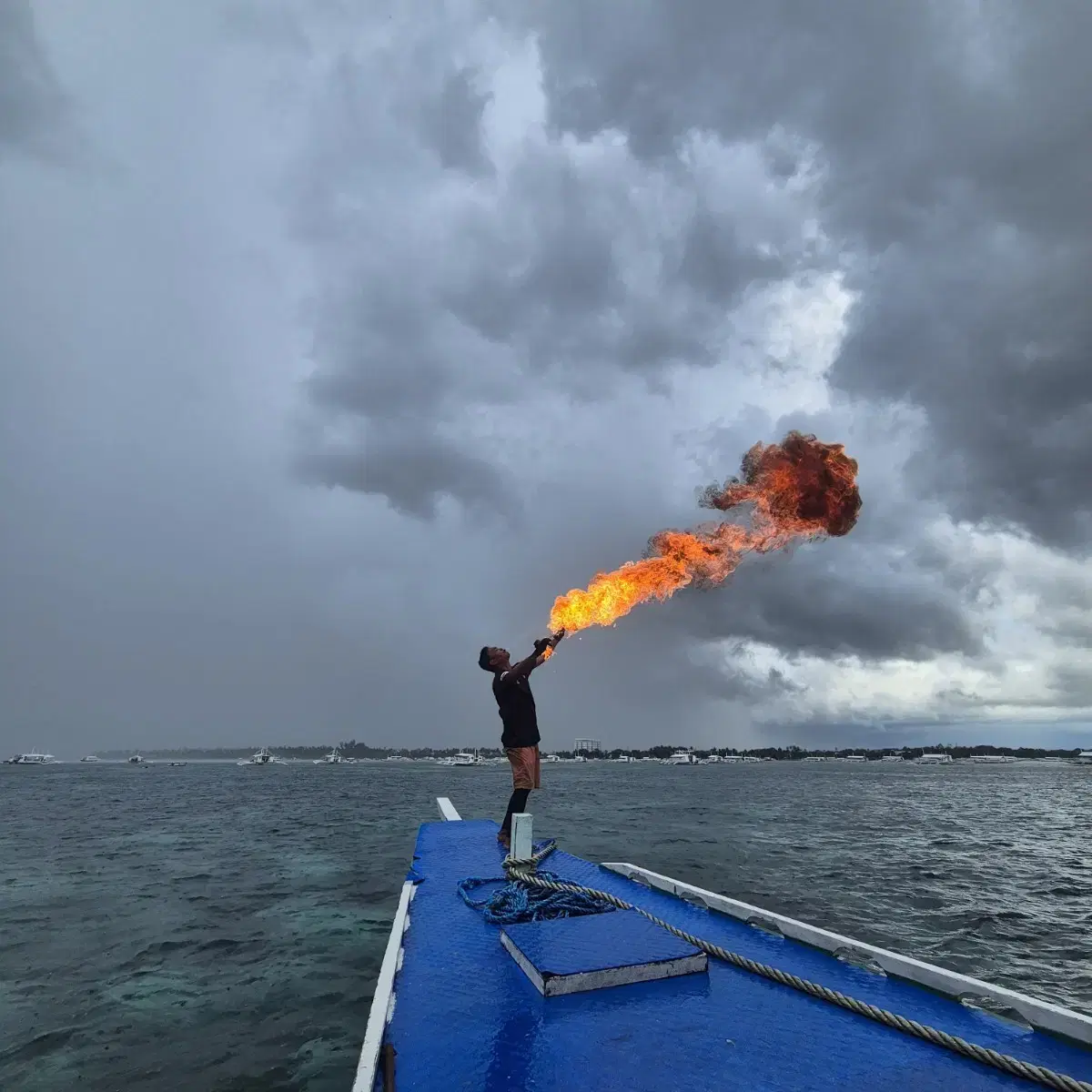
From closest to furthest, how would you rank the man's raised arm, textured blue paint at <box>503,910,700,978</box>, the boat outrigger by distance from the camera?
the boat outrigger → textured blue paint at <box>503,910,700,978</box> → the man's raised arm

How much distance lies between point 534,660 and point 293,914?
38.2ft

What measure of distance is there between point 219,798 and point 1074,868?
235 ft

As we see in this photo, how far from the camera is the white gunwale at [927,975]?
592 centimetres

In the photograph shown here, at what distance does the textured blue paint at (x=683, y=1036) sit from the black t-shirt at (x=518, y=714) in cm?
475

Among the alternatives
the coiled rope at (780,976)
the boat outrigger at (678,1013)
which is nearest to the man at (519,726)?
the coiled rope at (780,976)

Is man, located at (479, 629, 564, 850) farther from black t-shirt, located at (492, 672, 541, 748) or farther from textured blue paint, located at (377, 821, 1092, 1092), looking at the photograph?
textured blue paint, located at (377, 821, 1092, 1092)

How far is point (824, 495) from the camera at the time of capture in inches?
593

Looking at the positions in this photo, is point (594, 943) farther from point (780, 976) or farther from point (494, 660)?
point (494, 660)

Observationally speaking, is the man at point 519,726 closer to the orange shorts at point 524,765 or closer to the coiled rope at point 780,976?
the orange shorts at point 524,765

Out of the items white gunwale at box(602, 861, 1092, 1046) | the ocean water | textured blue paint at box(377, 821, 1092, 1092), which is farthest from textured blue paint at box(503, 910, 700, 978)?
the ocean water

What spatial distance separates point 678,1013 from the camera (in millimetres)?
6281

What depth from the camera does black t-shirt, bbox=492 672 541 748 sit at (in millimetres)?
13000

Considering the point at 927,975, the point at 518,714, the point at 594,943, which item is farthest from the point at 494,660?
the point at 927,975

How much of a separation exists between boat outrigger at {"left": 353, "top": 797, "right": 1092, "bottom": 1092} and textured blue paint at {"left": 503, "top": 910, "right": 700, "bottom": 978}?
0.09 feet
